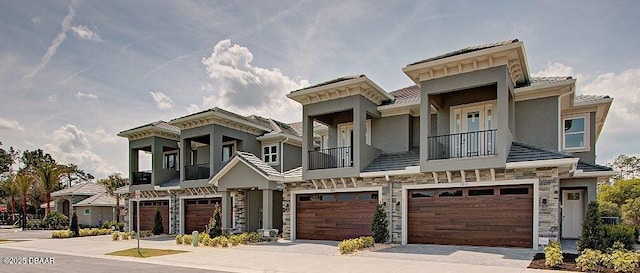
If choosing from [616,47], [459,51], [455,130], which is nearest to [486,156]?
[455,130]

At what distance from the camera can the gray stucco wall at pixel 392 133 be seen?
677 inches

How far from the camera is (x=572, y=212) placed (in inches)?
640

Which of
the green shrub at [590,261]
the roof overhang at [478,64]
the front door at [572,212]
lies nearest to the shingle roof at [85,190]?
the roof overhang at [478,64]

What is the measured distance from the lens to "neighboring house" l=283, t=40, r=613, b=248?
43.0ft

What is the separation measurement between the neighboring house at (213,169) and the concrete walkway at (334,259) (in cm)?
398

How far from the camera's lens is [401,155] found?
55.0 feet

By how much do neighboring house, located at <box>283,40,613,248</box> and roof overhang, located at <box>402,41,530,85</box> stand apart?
0.13ft

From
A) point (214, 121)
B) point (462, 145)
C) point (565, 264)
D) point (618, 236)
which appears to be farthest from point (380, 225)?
point (214, 121)

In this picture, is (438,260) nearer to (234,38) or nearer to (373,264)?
(373,264)

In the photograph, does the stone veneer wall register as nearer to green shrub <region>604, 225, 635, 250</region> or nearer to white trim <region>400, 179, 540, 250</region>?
white trim <region>400, 179, 540, 250</region>

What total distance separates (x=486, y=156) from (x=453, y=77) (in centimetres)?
287

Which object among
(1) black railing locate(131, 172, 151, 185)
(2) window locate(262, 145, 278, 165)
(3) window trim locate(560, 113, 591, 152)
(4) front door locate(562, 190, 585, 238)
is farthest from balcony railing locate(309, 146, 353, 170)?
(1) black railing locate(131, 172, 151, 185)

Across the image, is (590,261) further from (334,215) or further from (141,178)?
(141,178)

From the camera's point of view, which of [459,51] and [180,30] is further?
[180,30]
